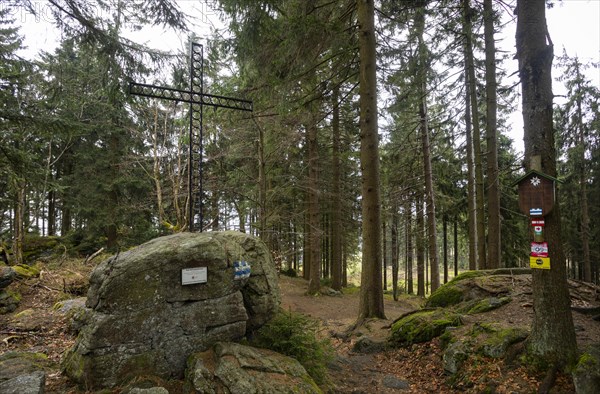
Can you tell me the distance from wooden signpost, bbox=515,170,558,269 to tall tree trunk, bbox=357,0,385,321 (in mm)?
3565

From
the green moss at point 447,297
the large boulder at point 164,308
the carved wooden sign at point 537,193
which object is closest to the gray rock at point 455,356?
the carved wooden sign at point 537,193

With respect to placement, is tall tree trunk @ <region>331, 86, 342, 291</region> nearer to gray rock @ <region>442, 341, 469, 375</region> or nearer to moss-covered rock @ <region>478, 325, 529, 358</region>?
gray rock @ <region>442, 341, 469, 375</region>

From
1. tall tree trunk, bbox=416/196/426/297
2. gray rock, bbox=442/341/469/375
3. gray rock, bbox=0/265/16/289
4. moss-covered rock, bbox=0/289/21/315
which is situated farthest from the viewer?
tall tree trunk, bbox=416/196/426/297

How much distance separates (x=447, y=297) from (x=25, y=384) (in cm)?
790

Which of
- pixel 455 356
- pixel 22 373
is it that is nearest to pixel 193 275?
pixel 22 373

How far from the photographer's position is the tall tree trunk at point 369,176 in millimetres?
7230

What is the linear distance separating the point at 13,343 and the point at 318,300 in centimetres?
993

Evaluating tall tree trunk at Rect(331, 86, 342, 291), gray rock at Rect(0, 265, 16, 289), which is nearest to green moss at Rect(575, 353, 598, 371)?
tall tree trunk at Rect(331, 86, 342, 291)

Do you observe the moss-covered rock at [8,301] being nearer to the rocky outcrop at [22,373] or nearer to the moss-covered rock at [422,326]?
the rocky outcrop at [22,373]

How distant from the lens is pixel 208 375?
11.7 ft

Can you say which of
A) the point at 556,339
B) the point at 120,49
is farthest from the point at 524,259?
the point at 120,49

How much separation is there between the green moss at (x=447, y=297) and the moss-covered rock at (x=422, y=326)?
0.87 m

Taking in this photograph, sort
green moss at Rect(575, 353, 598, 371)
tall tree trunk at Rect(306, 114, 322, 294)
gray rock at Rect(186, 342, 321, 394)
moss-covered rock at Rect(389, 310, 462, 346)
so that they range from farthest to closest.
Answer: tall tree trunk at Rect(306, 114, 322, 294)
moss-covered rock at Rect(389, 310, 462, 346)
gray rock at Rect(186, 342, 321, 394)
green moss at Rect(575, 353, 598, 371)

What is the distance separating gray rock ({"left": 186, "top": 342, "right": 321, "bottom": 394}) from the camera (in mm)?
3443
